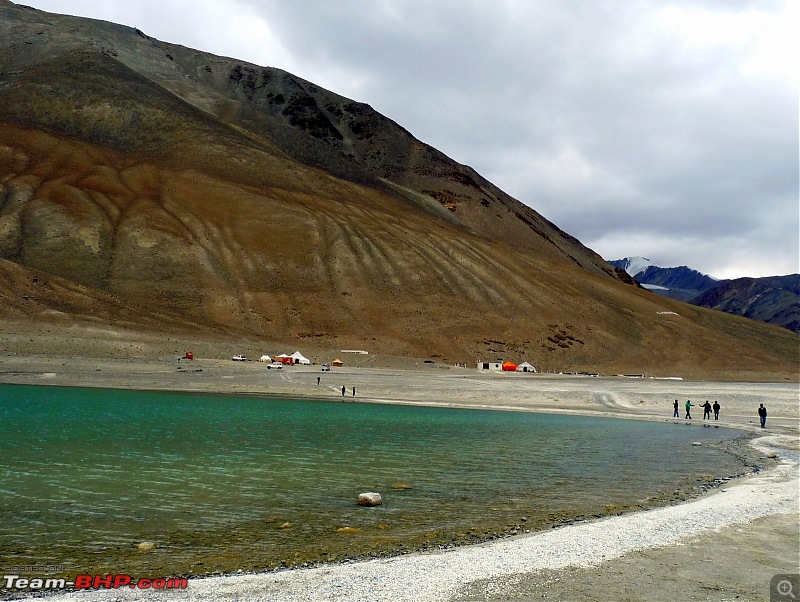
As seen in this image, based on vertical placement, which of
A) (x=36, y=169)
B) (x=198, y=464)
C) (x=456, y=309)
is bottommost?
(x=198, y=464)

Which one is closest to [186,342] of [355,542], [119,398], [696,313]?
[119,398]

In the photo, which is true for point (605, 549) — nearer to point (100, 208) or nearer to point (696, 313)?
point (100, 208)

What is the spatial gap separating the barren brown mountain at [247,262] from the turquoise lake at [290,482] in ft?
151

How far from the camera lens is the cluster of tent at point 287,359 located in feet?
265

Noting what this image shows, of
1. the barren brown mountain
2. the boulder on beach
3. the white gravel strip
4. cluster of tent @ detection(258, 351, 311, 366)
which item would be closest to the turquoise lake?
the boulder on beach

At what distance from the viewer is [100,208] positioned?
369ft

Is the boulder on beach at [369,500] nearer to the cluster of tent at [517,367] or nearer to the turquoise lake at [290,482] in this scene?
the turquoise lake at [290,482]

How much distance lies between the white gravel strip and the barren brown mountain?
221 feet

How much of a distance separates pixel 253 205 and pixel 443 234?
40772mm

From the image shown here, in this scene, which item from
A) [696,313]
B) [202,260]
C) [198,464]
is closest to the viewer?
[198,464]

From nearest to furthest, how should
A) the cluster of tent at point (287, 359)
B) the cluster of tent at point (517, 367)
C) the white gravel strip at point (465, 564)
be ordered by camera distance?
the white gravel strip at point (465, 564), the cluster of tent at point (287, 359), the cluster of tent at point (517, 367)

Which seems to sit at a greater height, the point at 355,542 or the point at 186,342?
the point at 186,342

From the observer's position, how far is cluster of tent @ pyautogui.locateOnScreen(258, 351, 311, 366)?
8062 centimetres

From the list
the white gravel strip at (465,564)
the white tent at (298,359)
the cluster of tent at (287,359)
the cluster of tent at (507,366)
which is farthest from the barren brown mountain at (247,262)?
the white gravel strip at (465,564)
